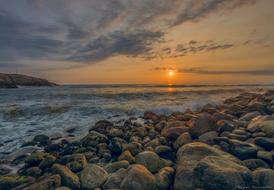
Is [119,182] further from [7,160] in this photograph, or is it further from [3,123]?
[3,123]

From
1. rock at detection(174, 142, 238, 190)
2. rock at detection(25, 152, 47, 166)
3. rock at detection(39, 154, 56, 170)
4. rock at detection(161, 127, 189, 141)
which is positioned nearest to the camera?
rock at detection(174, 142, 238, 190)

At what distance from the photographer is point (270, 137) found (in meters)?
6.21

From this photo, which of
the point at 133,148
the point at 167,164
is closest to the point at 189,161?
the point at 167,164

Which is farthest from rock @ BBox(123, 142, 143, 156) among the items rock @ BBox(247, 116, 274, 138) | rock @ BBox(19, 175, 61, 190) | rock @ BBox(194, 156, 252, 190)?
rock @ BBox(247, 116, 274, 138)

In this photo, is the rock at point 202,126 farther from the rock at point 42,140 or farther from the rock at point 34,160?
the rock at point 42,140

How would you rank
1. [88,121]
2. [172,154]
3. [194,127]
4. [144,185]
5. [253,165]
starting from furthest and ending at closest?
[88,121], [194,127], [172,154], [253,165], [144,185]

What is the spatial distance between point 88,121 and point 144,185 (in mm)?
9518

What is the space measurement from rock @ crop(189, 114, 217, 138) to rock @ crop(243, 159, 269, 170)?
2.62 meters

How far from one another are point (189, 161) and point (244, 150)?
155 cm

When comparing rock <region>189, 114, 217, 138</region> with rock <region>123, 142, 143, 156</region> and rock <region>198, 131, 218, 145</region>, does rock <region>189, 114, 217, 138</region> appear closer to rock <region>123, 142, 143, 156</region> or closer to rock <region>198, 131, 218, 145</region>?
rock <region>198, 131, 218, 145</region>

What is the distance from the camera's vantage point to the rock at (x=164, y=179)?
4515 mm

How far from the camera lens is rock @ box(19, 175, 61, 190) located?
4509 mm

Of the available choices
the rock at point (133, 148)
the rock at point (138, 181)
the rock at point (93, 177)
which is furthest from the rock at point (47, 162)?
the rock at point (138, 181)

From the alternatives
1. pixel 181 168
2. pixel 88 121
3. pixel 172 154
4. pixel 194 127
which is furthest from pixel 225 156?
pixel 88 121
